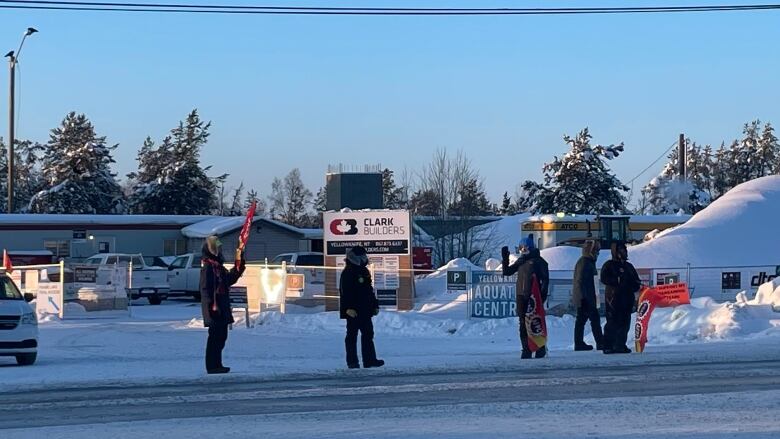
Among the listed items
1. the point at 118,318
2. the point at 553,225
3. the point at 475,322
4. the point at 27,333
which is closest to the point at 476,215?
the point at 553,225

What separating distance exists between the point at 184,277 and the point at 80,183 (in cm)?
3851

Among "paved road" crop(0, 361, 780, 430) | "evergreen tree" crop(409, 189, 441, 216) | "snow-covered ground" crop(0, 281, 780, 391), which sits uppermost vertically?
"evergreen tree" crop(409, 189, 441, 216)

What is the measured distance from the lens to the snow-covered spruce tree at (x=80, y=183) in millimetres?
75750

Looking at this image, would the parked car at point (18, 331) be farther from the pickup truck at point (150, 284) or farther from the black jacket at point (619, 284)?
the pickup truck at point (150, 284)

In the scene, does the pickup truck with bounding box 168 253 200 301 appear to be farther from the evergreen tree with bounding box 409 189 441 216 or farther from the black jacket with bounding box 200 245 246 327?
the black jacket with bounding box 200 245 246 327

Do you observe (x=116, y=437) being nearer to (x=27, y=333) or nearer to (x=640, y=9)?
(x=27, y=333)

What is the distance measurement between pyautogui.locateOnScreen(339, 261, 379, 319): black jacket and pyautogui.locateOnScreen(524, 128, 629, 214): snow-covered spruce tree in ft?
217

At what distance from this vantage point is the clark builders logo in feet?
106

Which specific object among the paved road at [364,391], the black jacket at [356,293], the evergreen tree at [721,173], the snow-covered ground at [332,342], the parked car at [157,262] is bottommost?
the paved road at [364,391]

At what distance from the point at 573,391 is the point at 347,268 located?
161 inches

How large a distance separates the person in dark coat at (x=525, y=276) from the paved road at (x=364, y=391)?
1.74 m

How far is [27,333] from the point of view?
1828 centimetres

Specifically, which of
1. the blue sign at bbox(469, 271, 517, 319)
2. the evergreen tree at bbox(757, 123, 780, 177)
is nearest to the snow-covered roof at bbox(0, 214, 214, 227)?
the blue sign at bbox(469, 271, 517, 319)

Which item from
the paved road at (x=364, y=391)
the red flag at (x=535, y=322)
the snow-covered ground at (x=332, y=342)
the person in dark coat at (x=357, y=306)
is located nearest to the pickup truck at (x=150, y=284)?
the snow-covered ground at (x=332, y=342)
